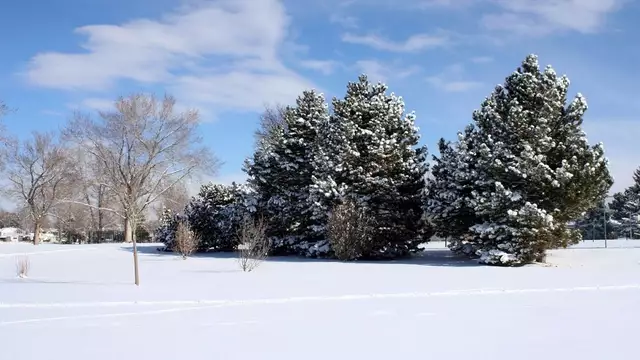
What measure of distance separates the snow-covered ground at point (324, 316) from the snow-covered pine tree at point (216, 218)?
1324cm

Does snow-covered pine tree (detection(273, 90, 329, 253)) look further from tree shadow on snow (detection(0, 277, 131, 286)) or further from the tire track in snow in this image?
the tire track in snow

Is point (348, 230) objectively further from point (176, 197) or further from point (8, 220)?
point (8, 220)

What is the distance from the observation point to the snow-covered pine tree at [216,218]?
1182 inches

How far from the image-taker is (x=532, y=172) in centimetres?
1947

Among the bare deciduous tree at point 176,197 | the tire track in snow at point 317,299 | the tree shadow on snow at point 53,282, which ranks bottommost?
the tree shadow on snow at point 53,282

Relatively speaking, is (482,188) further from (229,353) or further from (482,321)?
(229,353)

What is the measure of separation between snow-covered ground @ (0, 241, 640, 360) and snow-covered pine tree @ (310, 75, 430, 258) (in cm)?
785

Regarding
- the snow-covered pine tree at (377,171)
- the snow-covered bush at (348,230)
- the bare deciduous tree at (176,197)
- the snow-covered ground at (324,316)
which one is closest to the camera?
the snow-covered ground at (324,316)

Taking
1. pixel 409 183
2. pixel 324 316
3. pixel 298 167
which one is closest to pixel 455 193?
pixel 409 183

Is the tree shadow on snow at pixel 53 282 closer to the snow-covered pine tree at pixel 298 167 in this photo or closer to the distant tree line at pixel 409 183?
the distant tree line at pixel 409 183

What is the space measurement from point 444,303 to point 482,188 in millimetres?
11592

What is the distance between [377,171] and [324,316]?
15.4m

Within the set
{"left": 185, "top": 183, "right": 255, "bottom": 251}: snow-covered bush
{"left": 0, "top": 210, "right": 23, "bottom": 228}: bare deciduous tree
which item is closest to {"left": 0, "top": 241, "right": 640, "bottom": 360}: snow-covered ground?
{"left": 185, "top": 183, "right": 255, "bottom": 251}: snow-covered bush

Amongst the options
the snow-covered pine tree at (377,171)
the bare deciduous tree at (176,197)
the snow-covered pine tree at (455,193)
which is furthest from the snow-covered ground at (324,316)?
the bare deciduous tree at (176,197)
